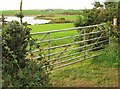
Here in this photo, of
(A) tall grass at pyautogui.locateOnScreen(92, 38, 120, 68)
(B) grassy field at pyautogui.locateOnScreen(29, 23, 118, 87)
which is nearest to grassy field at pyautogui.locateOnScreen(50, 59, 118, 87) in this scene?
(B) grassy field at pyautogui.locateOnScreen(29, 23, 118, 87)

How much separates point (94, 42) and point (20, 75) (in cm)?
652

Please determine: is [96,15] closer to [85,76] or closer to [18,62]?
[85,76]

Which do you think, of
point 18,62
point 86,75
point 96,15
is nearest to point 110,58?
point 86,75

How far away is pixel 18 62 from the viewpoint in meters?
5.50

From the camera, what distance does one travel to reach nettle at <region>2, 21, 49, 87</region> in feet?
17.2

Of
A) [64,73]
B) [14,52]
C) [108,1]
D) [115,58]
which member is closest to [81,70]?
[64,73]

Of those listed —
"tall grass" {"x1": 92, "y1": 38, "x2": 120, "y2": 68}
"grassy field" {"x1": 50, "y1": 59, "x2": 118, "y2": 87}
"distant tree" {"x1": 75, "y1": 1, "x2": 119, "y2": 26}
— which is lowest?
"grassy field" {"x1": 50, "y1": 59, "x2": 118, "y2": 87}

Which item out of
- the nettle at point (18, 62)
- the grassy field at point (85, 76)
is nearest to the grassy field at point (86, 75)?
the grassy field at point (85, 76)

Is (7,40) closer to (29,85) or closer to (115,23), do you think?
(29,85)

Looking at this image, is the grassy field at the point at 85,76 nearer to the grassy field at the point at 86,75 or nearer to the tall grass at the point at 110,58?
the grassy field at the point at 86,75

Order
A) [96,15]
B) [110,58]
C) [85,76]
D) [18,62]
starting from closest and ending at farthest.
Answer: [18,62], [85,76], [110,58], [96,15]

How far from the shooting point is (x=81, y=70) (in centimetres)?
874

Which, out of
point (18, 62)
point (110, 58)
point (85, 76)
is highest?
point (18, 62)

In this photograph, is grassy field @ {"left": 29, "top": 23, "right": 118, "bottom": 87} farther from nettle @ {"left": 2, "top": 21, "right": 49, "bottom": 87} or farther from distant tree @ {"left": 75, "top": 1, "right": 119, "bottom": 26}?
distant tree @ {"left": 75, "top": 1, "right": 119, "bottom": 26}
